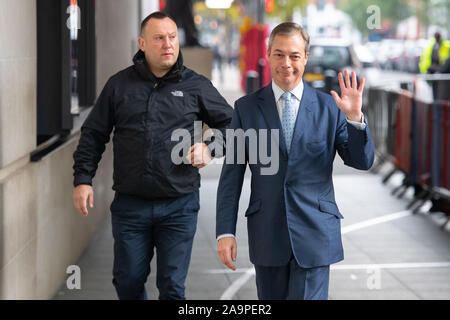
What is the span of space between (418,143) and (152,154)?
6.49 m

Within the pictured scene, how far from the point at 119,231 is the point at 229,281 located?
236 cm

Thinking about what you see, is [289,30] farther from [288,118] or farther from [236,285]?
[236,285]

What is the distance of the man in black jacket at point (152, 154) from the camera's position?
4.64 meters

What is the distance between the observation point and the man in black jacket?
15.2ft

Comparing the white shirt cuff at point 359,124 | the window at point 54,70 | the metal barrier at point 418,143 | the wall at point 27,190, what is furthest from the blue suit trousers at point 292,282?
the metal barrier at point 418,143

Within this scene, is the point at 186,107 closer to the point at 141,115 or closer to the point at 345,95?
the point at 141,115

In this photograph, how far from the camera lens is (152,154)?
15.2ft

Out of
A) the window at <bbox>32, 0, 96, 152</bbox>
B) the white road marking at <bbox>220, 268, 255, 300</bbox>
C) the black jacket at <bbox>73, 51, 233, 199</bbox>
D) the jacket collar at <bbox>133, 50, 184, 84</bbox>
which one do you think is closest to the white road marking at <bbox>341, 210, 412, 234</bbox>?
the white road marking at <bbox>220, 268, 255, 300</bbox>

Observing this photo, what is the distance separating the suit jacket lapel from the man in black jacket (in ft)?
2.32

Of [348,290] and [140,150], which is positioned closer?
[140,150]

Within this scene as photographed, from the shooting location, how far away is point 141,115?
4664 millimetres

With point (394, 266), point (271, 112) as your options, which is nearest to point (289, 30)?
point (271, 112)
